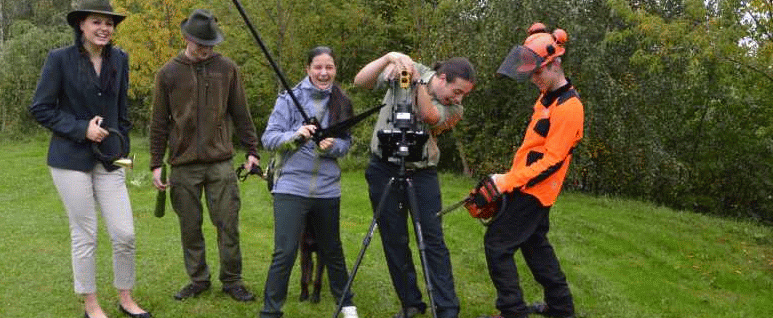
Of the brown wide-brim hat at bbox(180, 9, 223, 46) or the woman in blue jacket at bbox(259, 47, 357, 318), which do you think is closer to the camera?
the woman in blue jacket at bbox(259, 47, 357, 318)

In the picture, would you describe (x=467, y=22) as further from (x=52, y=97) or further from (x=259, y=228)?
(x=52, y=97)

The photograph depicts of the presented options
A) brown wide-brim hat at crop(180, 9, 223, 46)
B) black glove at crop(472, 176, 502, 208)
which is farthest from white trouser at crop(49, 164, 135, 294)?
black glove at crop(472, 176, 502, 208)

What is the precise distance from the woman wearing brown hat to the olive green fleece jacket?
38cm

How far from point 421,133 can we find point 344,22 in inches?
605

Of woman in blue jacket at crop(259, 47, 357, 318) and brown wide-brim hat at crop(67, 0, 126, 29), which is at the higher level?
brown wide-brim hat at crop(67, 0, 126, 29)

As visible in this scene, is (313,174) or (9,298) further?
(9,298)

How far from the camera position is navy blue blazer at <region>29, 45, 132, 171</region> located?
173 inches

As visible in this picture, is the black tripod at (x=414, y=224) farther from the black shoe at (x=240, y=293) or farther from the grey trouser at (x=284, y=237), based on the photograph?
the black shoe at (x=240, y=293)

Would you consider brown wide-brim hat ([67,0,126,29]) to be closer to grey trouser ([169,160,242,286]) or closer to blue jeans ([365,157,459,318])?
grey trouser ([169,160,242,286])

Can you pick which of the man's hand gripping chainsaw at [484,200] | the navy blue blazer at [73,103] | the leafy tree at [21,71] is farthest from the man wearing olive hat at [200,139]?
the leafy tree at [21,71]

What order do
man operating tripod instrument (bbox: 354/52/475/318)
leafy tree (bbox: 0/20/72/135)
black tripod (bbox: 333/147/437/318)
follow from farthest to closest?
leafy tree (bbox: 0/20/72/135) → man operating tripod instrument (bbox: 354/52/475/318) → black tripod (bbox: 333/147/437/318)

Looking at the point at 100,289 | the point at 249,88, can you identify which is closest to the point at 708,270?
the point at 100,289

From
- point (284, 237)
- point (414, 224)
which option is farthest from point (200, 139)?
point (414, 224)

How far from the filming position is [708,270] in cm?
828
